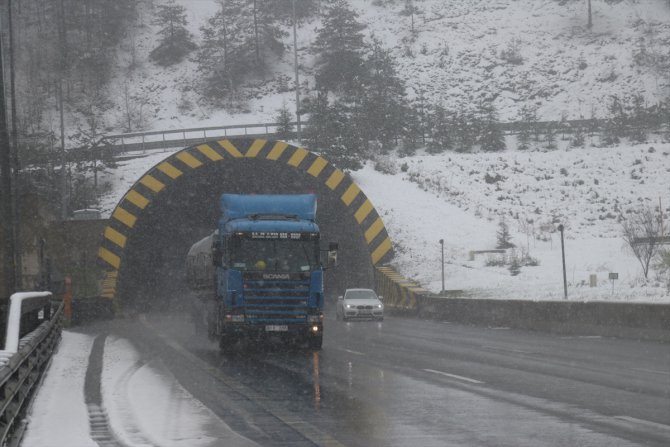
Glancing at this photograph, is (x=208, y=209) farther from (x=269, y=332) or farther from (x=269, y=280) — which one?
(x=269, y=332)

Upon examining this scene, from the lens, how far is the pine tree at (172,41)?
394 ft

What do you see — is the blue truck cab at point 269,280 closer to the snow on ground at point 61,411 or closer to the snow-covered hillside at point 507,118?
the snow on ground at point 61,411

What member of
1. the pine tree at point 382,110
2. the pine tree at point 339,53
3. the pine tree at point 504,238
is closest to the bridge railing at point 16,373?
the pine tree at point 504,238

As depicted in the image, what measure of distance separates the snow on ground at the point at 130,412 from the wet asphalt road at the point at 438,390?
354mm

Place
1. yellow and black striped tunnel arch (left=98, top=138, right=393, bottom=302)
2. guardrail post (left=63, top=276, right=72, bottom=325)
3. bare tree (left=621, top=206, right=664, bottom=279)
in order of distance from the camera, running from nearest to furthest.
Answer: guardrail post (left=63, top=276, right=72, bottom=325) → yellow and black striped tunnel arch (left=98, top=138, right=393, bottom=302) → bare tree (left=621, top=206, right=664, bottom=279)

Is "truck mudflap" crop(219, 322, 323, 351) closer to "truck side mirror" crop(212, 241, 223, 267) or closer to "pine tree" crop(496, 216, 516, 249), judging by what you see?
"truck side mirror" crop(212, 241, 223, 267)

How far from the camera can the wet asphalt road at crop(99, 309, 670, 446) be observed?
1086 cm

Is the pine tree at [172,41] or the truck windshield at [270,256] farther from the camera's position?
the pine tree at [172,41]

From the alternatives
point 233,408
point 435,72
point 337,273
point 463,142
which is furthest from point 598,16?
point 233,408

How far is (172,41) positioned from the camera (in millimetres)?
120062

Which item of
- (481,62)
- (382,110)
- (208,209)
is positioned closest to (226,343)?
(208,209)

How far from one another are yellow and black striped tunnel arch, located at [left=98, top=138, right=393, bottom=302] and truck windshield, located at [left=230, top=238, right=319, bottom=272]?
19307 mm

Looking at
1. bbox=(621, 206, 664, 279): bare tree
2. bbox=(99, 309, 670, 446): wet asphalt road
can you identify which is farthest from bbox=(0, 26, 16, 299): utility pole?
bbox=(621, 206, 664, 279): bare tree

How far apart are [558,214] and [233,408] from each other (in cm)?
5267
